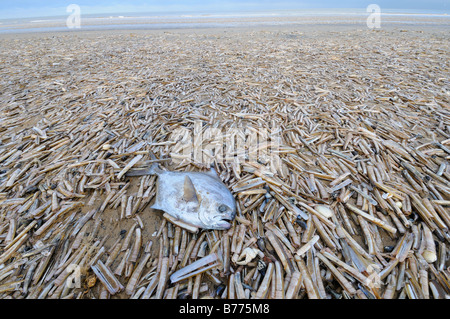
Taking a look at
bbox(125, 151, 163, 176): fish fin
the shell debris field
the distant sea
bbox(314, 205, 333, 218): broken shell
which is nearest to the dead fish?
the shell debris field

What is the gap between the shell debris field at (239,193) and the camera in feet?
6.89

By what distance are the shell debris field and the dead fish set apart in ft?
0.46

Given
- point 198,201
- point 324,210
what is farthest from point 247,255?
point 324,210

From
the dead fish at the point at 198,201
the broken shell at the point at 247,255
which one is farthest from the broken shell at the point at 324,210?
the dead fish at the point at 198,201

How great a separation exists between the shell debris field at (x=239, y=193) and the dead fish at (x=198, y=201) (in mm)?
140

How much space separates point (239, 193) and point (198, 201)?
650 mm

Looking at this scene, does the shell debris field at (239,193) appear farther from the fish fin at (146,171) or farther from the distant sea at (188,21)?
the distant sea at (188,21)

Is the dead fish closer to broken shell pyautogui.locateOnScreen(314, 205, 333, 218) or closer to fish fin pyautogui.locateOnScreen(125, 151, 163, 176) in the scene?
fish fin pyautogui.locateOnScreen(125, 151, 163, 176)

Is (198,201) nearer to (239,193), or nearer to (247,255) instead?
(239,193)

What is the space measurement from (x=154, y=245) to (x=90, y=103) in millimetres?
4723

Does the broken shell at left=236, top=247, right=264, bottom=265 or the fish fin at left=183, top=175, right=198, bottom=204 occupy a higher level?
the fish fin at left=183, top=175, right=198, bottom=204

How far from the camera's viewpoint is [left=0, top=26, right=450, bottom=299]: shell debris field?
2.10m
